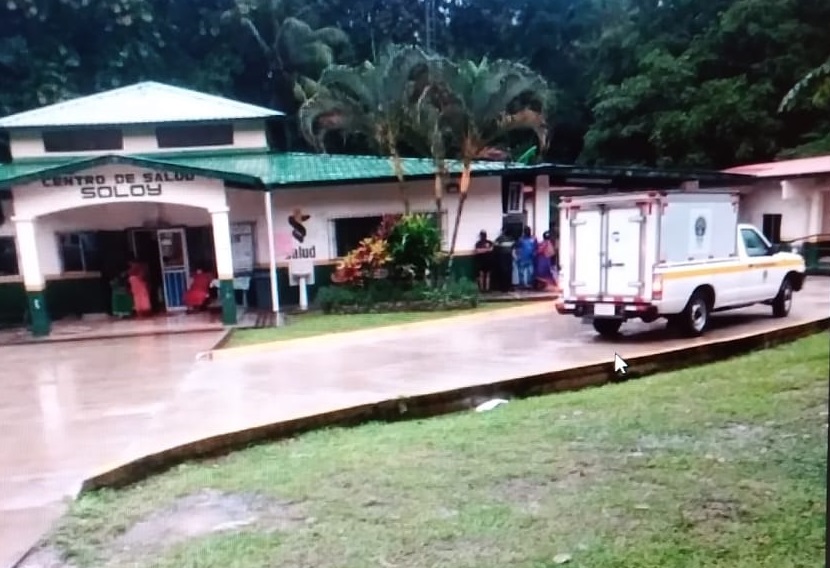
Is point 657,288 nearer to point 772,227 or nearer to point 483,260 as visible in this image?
point 483,260

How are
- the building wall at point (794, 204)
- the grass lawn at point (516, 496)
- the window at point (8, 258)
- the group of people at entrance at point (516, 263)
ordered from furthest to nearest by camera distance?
the building wall at point (794, 204), the group of people at entrance at point (516, 263), the window at point (8, 258), the grass lawn at point (516, 496)

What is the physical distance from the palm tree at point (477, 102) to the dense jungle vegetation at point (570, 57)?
377 inches

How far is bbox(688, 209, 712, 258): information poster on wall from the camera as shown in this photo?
10.9 metres

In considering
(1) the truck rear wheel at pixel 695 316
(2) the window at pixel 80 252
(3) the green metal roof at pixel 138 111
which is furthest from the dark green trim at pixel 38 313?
(1) the truck rear wheel at pixel 695 316

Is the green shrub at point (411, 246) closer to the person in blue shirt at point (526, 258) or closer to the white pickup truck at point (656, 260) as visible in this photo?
the person in blue shirt at point (526, 258)

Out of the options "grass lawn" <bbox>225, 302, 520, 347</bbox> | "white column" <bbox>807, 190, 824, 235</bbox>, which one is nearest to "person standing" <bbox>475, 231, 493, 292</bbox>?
"grass lawn" <bbox>225, 302, 520, 347</bbox>

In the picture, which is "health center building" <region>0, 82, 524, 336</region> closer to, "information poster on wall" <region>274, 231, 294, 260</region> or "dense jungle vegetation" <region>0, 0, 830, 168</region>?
"information poster on wall" <region>274, 231, 294, 260</region>

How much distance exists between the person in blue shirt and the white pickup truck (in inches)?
245

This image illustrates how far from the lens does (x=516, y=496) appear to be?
4523 millimetres

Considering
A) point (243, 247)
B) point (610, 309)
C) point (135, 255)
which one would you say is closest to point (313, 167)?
point (243, 247)

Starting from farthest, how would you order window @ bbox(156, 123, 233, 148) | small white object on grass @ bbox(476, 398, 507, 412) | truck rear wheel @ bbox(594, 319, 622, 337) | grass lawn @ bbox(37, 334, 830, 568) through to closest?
window @ bbox(156, 123, 233, 148) → truck rear wheel @ bbox(594, 319, 622, 337) → small white object on grass @ bbox(476, 398, 507, 412) → grass lawn @ bbox(37, 334, 830, 568)

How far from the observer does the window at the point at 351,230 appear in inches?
Result: 701

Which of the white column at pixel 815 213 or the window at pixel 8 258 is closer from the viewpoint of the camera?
the window at pixel 8 258

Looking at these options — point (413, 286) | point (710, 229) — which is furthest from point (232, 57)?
point (710, 229)
